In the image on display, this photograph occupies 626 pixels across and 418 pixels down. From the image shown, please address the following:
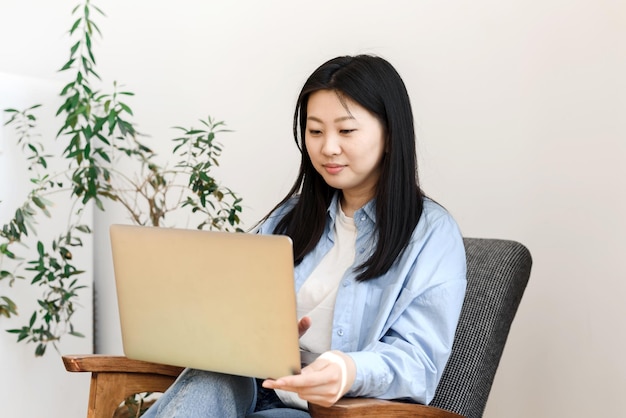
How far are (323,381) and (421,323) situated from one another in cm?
30

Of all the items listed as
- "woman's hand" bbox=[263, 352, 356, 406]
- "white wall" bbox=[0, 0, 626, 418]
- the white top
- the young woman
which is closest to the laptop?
"woman's hand" bbox=[263, 352, 356, 406]

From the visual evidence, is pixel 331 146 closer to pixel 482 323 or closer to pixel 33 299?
pixel 482 323

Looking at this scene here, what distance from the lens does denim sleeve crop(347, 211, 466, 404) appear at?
1.44 metres

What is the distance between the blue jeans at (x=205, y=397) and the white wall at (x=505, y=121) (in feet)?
3.31

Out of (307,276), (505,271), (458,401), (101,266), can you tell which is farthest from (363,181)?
(101,266)

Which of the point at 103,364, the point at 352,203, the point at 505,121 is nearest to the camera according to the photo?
the point at 103,364

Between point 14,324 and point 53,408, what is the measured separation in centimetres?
33

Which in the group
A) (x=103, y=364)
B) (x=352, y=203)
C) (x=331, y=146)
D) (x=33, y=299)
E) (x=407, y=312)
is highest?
(x=331, y=146)

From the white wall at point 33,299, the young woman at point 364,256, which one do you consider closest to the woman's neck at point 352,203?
the young woman at point 364,256

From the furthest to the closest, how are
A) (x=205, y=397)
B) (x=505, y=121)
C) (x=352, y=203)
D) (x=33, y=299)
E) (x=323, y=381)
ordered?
(x=33, y=299), (x=505, y=121), (x=352, y=203), (x=205, y=397), (x=323, y=381)

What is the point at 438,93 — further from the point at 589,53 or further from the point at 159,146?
the point at 159,146

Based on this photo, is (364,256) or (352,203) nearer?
(364,256)

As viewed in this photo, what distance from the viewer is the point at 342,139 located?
163cm

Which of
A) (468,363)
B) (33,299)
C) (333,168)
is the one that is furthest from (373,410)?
(33,299)
